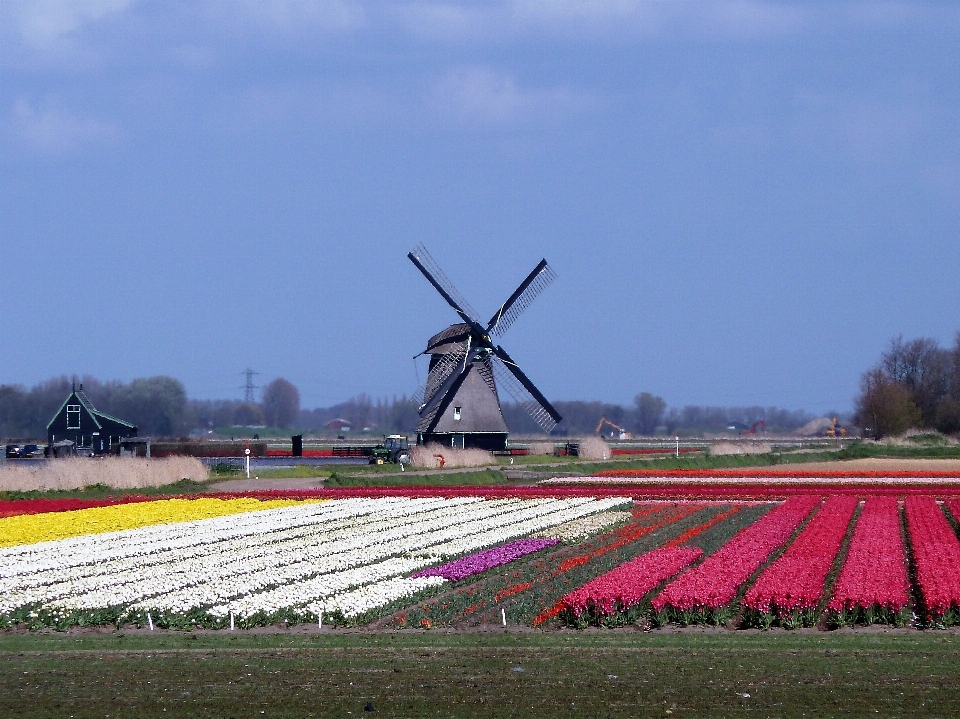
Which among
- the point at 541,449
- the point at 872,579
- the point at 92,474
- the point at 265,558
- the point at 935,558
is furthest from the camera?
the point at 541,449

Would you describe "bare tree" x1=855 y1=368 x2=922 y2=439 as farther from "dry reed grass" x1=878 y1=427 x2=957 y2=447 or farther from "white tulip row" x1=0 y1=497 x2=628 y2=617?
"white tulip row" x1=0 y1=497 x2=628 y2=617

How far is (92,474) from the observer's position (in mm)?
47719

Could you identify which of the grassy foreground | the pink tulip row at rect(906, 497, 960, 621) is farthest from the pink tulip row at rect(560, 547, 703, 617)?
the pink tulip row at rect(906, 497, 960, 621)

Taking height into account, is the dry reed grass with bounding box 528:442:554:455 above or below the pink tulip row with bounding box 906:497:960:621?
above

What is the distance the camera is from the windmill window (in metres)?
93.4

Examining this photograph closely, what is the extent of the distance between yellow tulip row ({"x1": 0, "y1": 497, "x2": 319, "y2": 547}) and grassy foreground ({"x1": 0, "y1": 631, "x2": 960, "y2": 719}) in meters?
13.8

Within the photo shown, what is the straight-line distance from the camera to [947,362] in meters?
129

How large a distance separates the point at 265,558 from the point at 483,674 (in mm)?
11679

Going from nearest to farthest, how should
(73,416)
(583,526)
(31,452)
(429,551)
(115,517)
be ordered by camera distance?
1. (429,551)
2. (583,526)
3. (115,517)
4. (31,452)
5. (73,416)

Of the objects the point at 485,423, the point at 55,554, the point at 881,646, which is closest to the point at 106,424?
the point at 485,423

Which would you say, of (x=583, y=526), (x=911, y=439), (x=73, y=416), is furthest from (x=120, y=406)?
(x=583, y=526)

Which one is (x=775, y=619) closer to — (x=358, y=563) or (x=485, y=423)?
(x=358, y=563)

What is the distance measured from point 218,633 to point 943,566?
39.5ft

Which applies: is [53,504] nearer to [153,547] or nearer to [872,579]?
[153,547]
